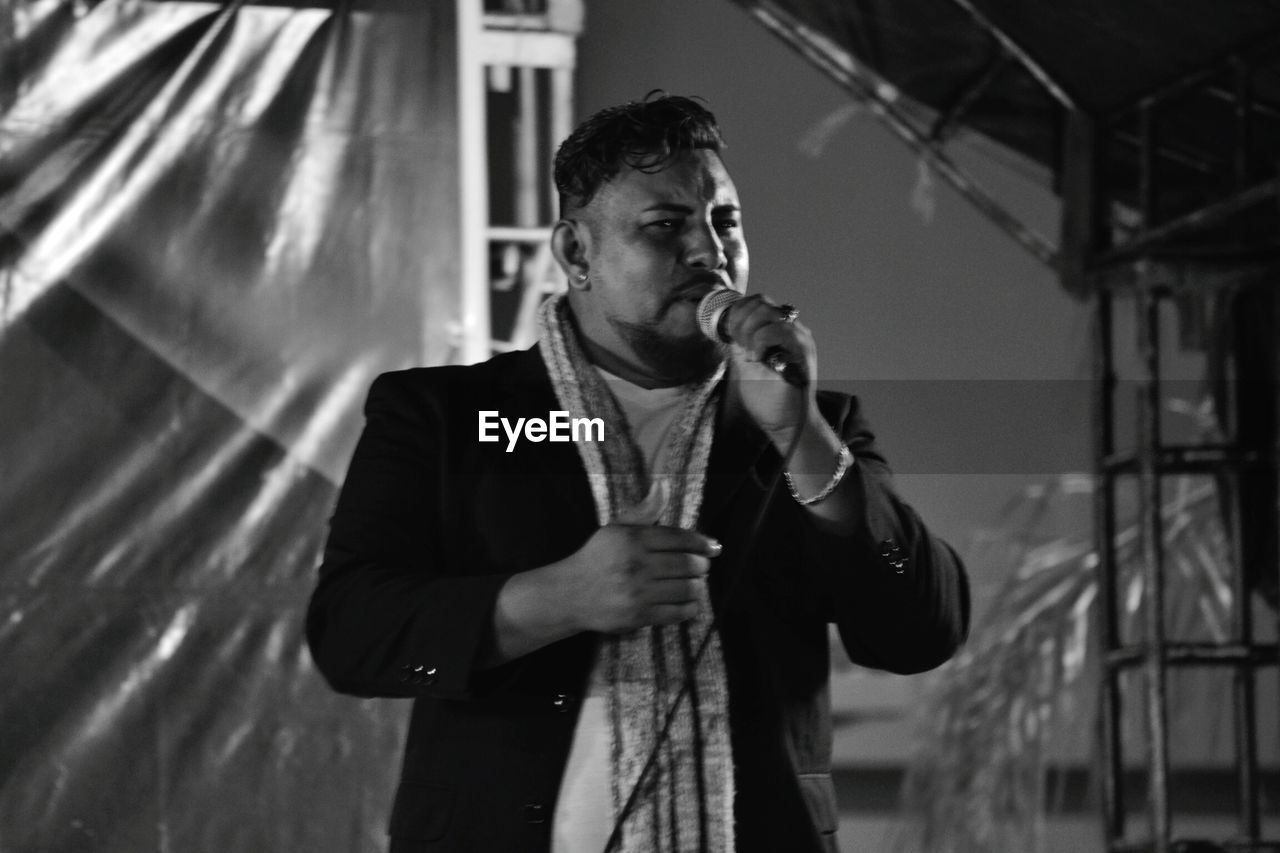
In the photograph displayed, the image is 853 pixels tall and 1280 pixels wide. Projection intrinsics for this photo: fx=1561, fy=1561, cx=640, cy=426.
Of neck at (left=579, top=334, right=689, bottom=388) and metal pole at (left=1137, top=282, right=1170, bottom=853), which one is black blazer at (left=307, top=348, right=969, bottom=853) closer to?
neck at (left=579, top=334, right=689, bottom=388)

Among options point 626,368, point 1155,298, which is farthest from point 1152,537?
point 626,368

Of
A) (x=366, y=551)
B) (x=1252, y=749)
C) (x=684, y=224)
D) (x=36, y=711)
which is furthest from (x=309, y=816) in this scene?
(x=1252, y=749)

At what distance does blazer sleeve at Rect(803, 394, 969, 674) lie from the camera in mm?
1389

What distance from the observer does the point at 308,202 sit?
2.73 m

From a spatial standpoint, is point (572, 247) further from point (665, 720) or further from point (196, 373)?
point (196, 373)

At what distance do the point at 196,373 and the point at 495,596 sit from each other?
1461 mm

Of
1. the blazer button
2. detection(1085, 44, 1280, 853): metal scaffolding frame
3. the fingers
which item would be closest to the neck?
the fingers

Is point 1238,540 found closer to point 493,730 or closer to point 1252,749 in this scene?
point 1252,749

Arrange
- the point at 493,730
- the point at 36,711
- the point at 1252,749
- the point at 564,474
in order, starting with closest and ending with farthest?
1. the point at 493,730
2. the point at 564,474
3. the point at 36,711
4. the point at 1252,749

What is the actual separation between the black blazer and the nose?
6.8 inches

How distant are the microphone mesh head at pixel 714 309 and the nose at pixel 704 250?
50 mm

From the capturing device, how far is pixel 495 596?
1372 millimetres

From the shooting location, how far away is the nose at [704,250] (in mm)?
1499

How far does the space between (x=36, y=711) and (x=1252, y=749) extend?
2292mm
